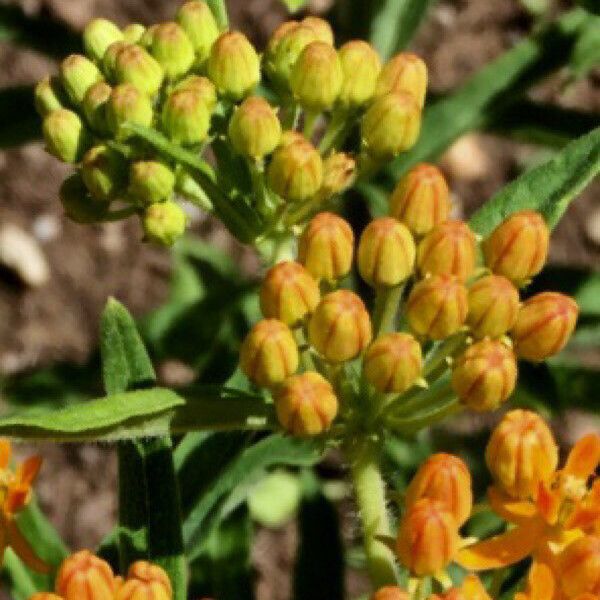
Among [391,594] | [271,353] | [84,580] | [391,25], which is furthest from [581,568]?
[391,25]

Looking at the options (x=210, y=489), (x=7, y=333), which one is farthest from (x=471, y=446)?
(x=7, y=333)

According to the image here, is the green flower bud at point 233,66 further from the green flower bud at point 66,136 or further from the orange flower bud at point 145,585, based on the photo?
the orange flower bud at point 145,585

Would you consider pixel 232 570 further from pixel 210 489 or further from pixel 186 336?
pixel 186 336

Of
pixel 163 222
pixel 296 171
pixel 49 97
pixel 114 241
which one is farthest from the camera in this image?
pixel 114 241

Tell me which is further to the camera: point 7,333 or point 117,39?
point 7,333

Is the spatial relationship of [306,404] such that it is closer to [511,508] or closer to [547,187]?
[511,508]

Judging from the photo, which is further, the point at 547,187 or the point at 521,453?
the point at 547,187

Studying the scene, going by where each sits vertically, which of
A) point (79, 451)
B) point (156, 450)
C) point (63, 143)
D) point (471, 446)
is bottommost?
point (79, 451)
